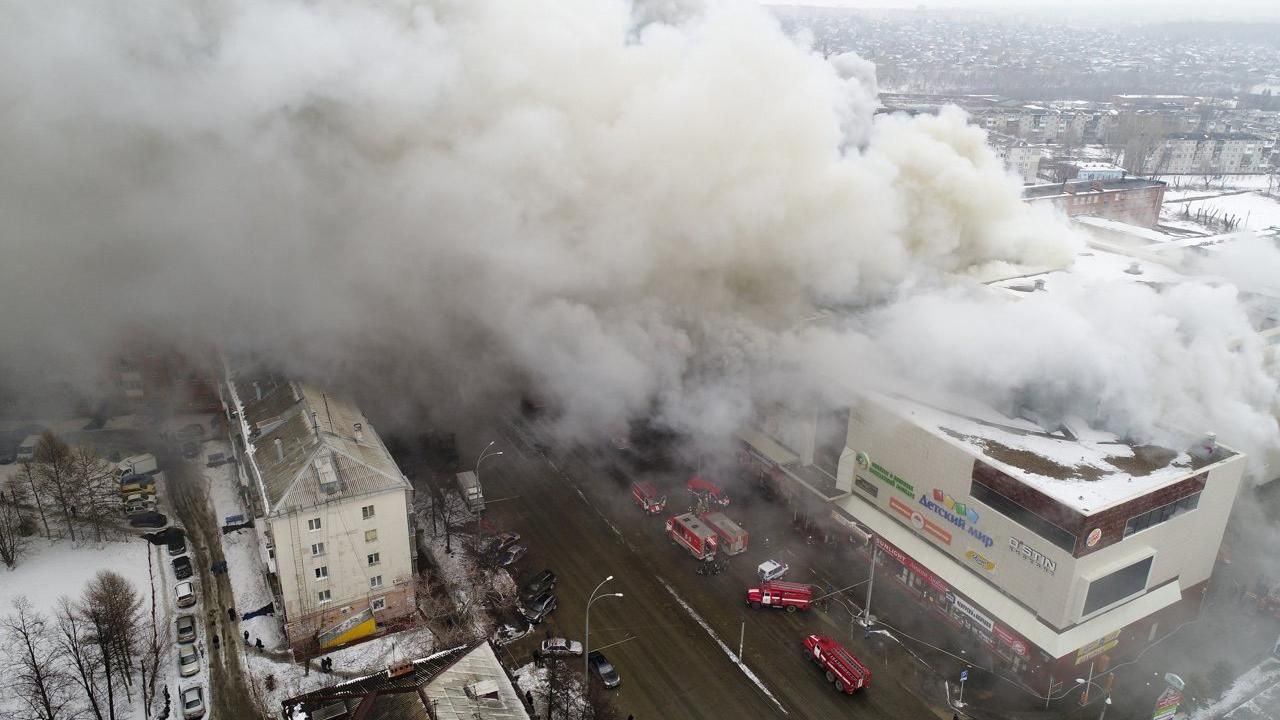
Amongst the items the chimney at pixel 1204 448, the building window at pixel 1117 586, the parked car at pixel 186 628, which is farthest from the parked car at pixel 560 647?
the chimney at pixel 1204 448

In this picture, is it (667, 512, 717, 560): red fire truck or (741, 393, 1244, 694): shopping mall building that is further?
(667, 512, 717, 560): red fire truck

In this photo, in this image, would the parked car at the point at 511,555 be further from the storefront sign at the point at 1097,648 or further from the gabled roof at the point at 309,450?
the storefront sign at the point at 1097,648

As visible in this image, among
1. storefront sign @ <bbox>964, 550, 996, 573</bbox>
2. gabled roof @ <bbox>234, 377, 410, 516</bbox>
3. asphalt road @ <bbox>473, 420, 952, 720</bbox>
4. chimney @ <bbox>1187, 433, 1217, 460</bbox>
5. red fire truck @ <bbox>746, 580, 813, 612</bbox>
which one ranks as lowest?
asphalt road @ <bbox>473, 420, 952, 720</bbox>

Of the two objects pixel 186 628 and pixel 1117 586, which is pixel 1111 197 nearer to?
pixel 1117 586

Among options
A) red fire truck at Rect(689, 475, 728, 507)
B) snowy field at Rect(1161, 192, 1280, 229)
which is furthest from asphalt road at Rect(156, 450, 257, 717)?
snowy field at Rect(1161, 192, 1280, 229)

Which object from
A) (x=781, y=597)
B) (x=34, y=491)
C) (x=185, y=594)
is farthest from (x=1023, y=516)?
(x=34, y=491)

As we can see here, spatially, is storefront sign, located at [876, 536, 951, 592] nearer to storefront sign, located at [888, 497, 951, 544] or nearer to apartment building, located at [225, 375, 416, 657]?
storefront sign, located at [888, 497, 951, 544]

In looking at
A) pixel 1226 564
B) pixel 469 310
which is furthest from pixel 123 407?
pixel 1226 564
